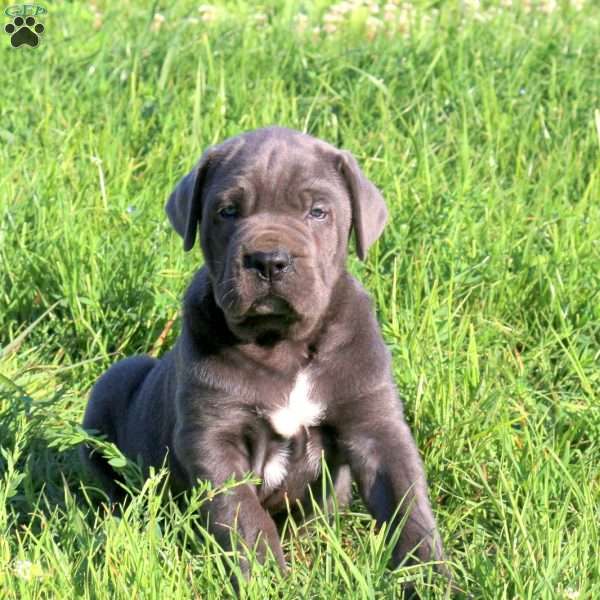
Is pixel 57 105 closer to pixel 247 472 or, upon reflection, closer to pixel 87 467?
pixel 87 467

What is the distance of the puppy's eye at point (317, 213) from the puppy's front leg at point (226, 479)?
2.32ft

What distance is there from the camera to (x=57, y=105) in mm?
6438

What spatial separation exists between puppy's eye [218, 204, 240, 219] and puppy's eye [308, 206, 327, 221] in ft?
0.74

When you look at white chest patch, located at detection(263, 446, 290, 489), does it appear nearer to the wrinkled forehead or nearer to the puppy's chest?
the puppy's chest

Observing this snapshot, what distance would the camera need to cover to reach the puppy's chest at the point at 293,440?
3.96m

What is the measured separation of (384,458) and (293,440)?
0.94ft

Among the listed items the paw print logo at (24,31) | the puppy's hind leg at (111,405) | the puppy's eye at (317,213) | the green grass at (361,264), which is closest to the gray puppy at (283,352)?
the puppy's eye at (317,213)

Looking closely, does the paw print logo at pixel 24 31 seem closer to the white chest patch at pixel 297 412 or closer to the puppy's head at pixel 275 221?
the puppy's head at pixel 275 221

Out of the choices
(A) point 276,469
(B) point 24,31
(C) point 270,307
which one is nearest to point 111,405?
(A) point 276,469

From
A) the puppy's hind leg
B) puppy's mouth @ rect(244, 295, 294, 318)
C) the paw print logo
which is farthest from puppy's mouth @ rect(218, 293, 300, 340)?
the paw print logo

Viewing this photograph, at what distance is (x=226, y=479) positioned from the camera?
12.6 ft

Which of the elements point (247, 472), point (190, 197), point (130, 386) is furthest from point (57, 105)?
point (247, 472)

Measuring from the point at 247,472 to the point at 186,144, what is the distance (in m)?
2.51

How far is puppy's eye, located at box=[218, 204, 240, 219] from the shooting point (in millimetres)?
4000
